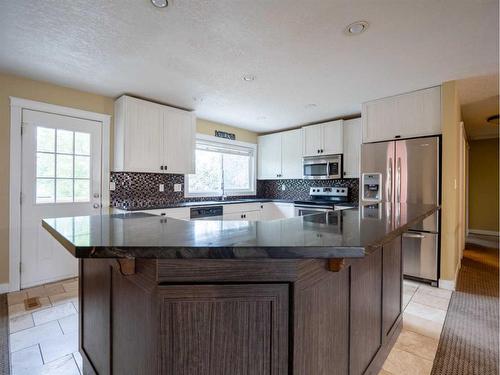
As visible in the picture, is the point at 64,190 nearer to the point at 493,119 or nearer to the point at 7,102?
the point at 7,102

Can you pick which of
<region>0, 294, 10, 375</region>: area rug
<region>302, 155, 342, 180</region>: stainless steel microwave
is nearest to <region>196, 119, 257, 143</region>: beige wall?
<region>302, 155, 342, 180</region>: stainless steel microwave

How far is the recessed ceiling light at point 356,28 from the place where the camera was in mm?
1889

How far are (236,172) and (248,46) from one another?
10.6 ft

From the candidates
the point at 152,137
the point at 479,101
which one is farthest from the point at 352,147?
the point at 152,137

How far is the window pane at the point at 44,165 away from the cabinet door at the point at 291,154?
12.0 ft

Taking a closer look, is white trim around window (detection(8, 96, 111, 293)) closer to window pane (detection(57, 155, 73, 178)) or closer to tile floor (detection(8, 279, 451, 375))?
tile floor (detection(8, 279, 451, 375))

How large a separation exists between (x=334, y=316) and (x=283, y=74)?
2.37 meters

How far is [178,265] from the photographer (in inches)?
34.9

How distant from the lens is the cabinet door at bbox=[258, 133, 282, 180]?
526 cm

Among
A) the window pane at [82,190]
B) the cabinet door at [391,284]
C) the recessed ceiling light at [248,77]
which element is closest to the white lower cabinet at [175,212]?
the window pane at [82,190]

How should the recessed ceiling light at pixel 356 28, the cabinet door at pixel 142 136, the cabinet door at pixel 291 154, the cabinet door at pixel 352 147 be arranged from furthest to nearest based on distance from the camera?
the cabinet door at pixel 291 154 → the cabinet door at pixel 352 147 → the cabinet door at pixel 142 136 → the recessed ceiling light at pixel 356 28

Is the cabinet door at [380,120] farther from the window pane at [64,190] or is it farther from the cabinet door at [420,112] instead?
the window pane at [64,190]

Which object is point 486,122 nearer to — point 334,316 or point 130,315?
point 334,316

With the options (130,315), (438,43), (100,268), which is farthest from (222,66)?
(130,315)
